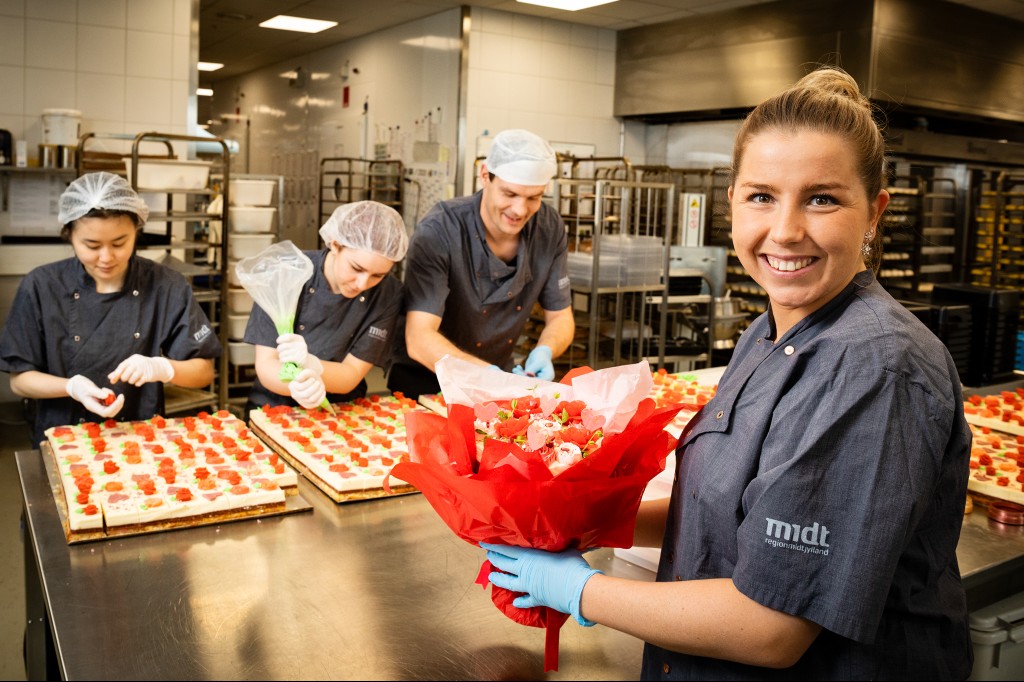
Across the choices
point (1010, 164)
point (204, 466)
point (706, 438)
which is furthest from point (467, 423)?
point (1010, 164)

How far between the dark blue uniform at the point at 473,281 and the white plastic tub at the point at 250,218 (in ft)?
8.64

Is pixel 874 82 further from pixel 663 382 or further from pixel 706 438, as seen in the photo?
pixel 706 438

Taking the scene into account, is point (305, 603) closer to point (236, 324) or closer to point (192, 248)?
point (192, 248)

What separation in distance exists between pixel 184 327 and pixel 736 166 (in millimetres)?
2124

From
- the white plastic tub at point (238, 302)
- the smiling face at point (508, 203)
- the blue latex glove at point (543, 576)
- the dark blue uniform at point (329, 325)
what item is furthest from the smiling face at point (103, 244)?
the white plastic tub at point (238, 302)

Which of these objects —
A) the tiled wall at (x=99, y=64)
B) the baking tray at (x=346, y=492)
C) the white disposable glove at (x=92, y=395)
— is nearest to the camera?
the baking tray at (x=346, y=492)

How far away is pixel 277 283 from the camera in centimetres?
262

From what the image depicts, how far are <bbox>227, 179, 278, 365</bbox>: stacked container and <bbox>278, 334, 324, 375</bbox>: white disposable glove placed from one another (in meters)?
3.05

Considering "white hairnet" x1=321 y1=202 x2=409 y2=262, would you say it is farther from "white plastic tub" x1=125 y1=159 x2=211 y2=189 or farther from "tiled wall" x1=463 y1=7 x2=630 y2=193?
"tiled wall" x1=463 y1=7 x2=630 y2=193

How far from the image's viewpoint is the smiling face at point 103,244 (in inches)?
103

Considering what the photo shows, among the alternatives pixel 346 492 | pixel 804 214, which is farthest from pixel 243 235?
pixel 804 214

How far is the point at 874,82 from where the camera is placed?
5.48 metres

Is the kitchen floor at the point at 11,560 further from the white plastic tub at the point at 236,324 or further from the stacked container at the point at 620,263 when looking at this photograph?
the stacked container at the point at 620,263

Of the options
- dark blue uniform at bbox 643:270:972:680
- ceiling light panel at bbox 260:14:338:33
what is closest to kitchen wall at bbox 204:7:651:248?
ceiling light panel at bbox 260:14:338:33
